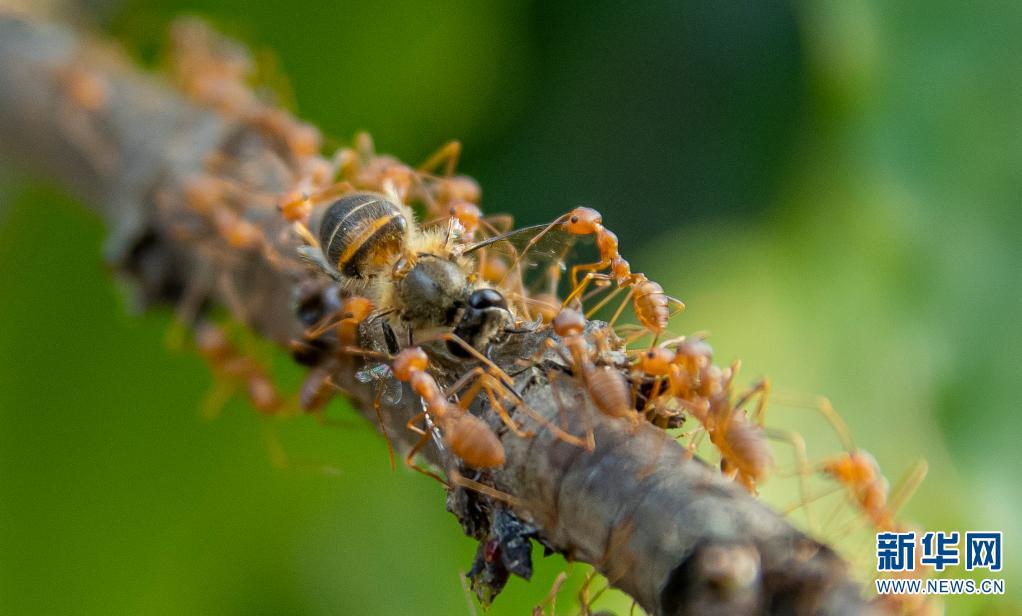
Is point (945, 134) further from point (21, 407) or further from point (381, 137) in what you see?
point (21, 407)

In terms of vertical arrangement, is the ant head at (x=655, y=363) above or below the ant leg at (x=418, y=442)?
above

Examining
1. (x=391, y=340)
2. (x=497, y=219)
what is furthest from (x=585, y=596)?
(x=497, y=219)

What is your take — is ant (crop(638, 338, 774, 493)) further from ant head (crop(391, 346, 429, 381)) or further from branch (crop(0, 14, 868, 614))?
ant head (crop(391, 346, 429, 381))

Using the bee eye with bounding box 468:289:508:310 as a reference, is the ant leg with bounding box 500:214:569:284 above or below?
above

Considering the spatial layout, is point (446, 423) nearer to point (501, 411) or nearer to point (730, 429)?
point (501, 411)

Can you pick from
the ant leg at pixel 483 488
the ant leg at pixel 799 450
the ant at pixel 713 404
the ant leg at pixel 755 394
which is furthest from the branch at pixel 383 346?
the ant leg at pixel 799 450

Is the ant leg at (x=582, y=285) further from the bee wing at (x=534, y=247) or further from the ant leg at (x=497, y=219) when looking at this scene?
the ant leg at (x=497, y=219)

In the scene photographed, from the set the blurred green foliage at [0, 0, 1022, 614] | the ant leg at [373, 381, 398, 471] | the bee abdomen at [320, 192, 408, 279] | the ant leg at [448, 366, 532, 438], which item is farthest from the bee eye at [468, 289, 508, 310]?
the blurred green foliage at [0, 0, 1022, 614]

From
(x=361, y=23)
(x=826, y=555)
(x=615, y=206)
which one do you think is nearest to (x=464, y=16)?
(x=361, y=23)
